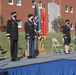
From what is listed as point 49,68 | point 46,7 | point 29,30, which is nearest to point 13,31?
point 29,30

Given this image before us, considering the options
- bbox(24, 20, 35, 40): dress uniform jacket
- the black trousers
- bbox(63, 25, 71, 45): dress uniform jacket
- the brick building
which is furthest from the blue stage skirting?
the brick building

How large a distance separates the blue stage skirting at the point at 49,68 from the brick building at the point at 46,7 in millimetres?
27153

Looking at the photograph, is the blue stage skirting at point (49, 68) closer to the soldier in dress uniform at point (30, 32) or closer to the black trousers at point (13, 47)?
the black trousers at point (13, 47)

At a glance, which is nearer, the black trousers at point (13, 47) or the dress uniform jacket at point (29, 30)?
the black trousers at point (13, 47)

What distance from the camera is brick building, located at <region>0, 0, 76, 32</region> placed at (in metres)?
39.9

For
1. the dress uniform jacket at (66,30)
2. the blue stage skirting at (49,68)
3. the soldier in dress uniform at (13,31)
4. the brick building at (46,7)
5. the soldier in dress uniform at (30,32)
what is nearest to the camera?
the blue stage skirting at (49,68)

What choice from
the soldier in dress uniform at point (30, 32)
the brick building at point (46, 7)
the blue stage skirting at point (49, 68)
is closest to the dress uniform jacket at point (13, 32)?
the soldier in dress uniform at point (30, 32)

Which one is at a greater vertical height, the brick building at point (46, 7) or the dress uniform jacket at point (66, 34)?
the brick building at point (46, 7)

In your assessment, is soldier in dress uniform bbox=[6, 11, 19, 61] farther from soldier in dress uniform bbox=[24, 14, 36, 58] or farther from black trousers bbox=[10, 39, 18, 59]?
soldier in dress uniform bbox=[24, 14, 36, 58]

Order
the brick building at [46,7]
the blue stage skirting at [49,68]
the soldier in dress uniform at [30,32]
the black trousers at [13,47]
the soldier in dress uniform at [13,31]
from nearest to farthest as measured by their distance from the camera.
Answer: the blue stage skirting at [49,68]
the soldier in dress uniform at [13,31]
the black trousers at [13,47]
the soldier in dress uniform at [30,32]
the brick building at [46,7]

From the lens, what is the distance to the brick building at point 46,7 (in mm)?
39875

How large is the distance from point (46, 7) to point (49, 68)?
35.0 m

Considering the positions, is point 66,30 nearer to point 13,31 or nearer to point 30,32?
point 30,32

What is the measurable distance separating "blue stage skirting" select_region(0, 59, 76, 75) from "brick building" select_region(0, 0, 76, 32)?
27153mm
